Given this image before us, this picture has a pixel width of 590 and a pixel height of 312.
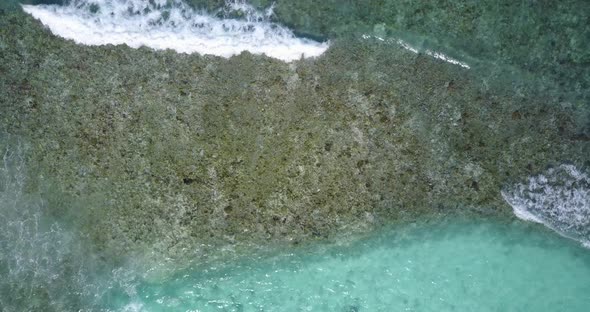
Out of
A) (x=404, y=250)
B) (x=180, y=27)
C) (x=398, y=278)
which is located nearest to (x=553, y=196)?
(x=404, y=250)

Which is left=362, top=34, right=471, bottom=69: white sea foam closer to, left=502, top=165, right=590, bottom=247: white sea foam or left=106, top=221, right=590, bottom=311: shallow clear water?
left=502, top=165, right=590, bottom=247: white sea foam

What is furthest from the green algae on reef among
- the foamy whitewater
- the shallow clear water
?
the shallow clear water

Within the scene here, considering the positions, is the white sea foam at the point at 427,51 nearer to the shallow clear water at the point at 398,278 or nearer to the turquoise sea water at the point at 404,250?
the turquoise sea water at the point at 404,250

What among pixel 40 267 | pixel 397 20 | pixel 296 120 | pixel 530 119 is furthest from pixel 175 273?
pixel 530 119

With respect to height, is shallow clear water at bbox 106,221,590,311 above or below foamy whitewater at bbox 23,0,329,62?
below

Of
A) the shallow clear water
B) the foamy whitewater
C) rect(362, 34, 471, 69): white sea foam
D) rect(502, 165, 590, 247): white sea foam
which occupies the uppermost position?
rect(362, 34, 471, 69): white sea foam

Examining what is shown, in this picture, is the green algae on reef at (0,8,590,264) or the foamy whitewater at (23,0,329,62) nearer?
the green algae on reef at (0,8,590,264)

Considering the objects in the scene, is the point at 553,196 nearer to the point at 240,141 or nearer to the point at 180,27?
the point at 240,141
